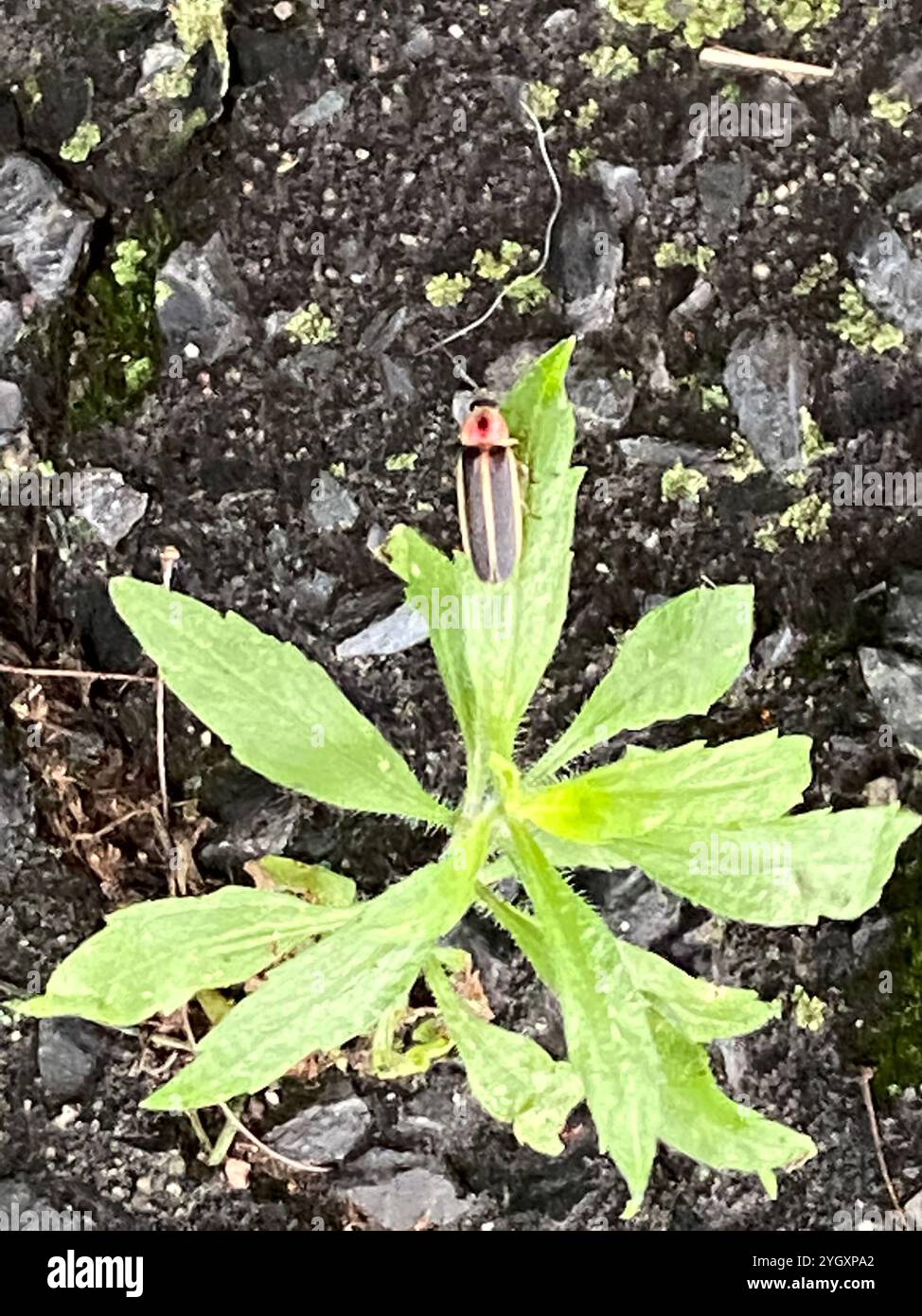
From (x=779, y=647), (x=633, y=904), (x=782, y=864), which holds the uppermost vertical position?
(x=779, y=647)

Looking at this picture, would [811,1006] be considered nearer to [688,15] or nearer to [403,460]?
[403,460]

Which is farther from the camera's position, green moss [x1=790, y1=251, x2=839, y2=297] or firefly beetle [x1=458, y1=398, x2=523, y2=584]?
green moss [x1=790, y1=251, x2=839, y2=297]

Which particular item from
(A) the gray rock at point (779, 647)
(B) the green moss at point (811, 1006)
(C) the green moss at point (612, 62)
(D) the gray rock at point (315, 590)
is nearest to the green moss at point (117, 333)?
(D) the gray rock at point (315, 590)

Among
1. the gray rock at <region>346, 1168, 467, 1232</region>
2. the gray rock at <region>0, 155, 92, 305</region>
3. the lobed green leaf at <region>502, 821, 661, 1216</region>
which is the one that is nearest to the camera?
the lobed green leaf at <region>502, 821, 661, 1216</region>

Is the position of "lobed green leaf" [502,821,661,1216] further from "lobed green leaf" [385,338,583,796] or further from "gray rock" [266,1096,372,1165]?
"gray rock" [266,1096,372,1165]

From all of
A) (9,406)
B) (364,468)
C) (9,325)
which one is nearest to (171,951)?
(364,468)

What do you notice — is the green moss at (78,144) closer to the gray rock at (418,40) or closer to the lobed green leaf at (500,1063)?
the gray rock at (418,40)

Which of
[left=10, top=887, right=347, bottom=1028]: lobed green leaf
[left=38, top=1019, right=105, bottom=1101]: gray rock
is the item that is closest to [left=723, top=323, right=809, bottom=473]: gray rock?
[left=10, top=887, right=347, bottom=1028]: lobed green leaf
